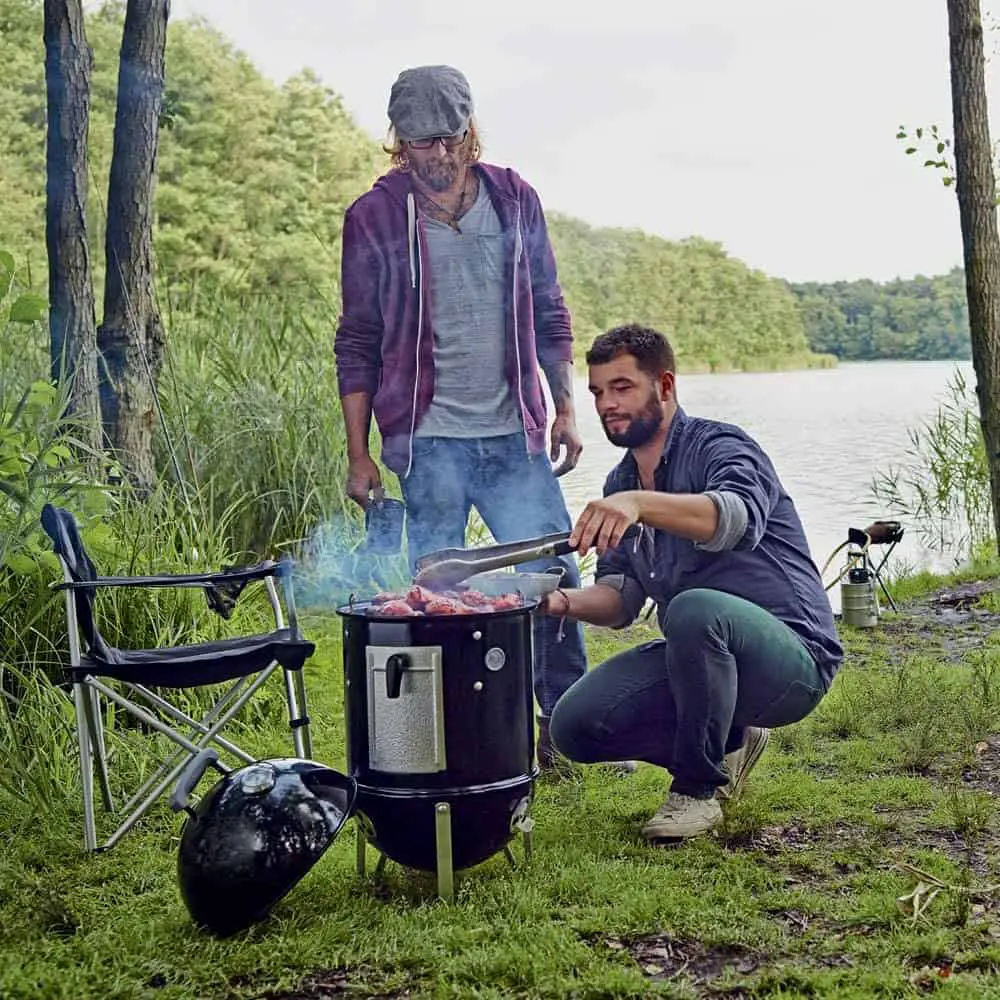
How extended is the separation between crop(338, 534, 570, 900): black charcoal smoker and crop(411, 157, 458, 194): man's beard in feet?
4.24

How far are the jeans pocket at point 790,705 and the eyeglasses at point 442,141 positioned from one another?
1643mm

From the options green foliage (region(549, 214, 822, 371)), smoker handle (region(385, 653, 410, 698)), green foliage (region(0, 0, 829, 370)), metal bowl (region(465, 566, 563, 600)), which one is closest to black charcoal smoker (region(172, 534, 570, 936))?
smoker handle (region(385, 653, 410, 698))

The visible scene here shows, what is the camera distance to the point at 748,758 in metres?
2.93

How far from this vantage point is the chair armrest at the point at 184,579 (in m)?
2.77

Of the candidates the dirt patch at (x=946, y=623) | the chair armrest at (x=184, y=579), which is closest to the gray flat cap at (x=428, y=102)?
the chair armrest at (x=184, y=579)

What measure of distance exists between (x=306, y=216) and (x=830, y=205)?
9350 mm

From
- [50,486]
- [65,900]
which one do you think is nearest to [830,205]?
[50,486]

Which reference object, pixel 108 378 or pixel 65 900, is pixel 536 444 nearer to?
pixel 65 900

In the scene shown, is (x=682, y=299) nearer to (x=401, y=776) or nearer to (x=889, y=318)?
(x=889, y=318)

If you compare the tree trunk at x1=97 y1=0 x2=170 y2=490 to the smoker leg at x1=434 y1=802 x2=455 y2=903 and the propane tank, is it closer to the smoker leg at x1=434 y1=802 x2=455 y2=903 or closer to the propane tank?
the smoker leg at x1=434 y1=802 x2=455 y2=903

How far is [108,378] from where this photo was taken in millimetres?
4633

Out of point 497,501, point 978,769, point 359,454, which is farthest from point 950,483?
point 359,454

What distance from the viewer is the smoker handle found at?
2.33 metres

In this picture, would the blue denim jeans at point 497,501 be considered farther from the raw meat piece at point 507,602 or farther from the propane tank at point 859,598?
the propane tank at point 859,598
